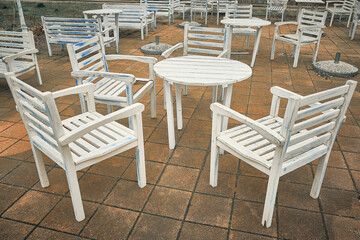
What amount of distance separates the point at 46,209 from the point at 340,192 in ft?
7.81

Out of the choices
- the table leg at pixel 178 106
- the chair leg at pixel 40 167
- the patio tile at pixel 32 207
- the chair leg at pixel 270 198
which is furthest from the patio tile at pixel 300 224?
the chair leg at pixel 40 167

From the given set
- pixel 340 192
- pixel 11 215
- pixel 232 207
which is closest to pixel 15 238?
pixel 11 215

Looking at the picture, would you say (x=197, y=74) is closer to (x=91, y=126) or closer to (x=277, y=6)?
(x=91, y=126)

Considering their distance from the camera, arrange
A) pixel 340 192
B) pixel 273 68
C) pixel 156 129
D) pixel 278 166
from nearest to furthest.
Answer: pixel 278 166, pixel 340 192, pixel 156 129, pixel 273 68

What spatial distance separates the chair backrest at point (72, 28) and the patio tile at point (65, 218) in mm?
4326

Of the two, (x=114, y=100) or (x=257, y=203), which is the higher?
(x=114, y=100)

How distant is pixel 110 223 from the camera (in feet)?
6.60

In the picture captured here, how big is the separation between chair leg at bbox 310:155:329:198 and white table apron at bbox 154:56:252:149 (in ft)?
3.16

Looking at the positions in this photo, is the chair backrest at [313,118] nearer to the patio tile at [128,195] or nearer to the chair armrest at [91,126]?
the chair armrest at [91,126]

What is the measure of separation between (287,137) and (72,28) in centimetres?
538

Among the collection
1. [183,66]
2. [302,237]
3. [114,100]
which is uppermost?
[183,66]

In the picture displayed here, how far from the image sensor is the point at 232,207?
2.16 m

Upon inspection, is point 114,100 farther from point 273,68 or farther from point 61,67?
point 273,68

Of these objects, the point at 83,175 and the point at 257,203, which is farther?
the point at 83,175
